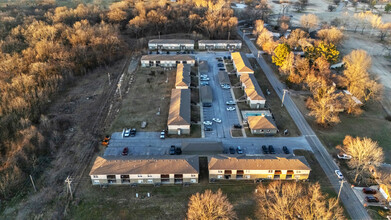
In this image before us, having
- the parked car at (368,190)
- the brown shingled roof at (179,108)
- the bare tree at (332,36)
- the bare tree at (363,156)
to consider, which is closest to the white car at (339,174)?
the bare tree at (363,156)

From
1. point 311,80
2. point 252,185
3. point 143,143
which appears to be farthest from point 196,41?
point 252,185

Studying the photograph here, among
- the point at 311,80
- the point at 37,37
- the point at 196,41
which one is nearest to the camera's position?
the point at 311,80

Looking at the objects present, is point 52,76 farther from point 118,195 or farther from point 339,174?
point 339,174

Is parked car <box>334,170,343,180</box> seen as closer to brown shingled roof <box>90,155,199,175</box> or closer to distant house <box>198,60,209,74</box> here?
brown shingled roof <box>90,155,199,175</box>

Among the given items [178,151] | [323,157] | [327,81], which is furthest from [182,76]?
[323,157]

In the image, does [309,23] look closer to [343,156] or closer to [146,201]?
[343,156]

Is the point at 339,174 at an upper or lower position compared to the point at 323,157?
upper
